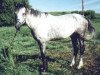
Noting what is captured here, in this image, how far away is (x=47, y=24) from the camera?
9.40 metres

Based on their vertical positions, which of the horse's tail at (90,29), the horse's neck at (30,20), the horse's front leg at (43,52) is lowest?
the horse's front leg at (43,52)

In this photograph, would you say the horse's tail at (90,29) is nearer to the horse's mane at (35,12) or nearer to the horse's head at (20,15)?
the horse's mane at (35,12)

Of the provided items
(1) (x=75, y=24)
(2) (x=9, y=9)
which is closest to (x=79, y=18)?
(1) (x=75, y=24)

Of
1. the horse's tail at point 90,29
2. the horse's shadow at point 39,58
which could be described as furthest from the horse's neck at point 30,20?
the horse's tail at point 90,29

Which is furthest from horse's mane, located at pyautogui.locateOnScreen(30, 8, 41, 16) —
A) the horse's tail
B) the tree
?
the tree

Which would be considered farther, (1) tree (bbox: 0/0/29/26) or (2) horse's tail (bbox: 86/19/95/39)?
(1) tree (bbox: 0/0/29/26)

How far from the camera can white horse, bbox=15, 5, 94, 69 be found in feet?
30.3

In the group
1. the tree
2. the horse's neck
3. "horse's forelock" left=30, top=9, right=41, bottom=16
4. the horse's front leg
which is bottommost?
the tree

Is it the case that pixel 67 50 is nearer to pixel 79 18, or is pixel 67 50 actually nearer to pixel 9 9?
pixel 79 18

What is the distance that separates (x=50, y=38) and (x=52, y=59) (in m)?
2.17

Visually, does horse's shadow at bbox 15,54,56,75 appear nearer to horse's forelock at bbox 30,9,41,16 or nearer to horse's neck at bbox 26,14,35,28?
horse's neck at bbox 26,14,35,28

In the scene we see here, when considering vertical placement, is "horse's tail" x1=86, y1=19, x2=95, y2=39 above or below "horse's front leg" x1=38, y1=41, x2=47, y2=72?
above

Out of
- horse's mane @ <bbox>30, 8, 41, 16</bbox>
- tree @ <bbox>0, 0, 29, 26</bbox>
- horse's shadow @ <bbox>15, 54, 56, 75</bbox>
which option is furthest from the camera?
tree @ <bbox>0, 0, 29, 26</bbox>

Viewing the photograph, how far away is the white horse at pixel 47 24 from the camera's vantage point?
9235 millimetres
